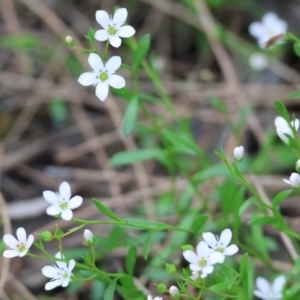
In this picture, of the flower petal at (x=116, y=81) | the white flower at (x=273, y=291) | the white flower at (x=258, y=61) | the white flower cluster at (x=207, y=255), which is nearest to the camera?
the white flower cluster at (x=207, y=255)

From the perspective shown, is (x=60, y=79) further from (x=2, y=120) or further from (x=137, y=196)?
(x=137, y=196)

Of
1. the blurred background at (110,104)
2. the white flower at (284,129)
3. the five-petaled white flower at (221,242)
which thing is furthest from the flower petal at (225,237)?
the blurred background at (110,104)

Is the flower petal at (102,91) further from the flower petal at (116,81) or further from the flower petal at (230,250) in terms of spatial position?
the flower petal at (230,250)

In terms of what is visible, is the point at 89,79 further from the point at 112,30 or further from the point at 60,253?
the point at 60,253

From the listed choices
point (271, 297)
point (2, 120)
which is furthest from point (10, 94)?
point (271, 297)

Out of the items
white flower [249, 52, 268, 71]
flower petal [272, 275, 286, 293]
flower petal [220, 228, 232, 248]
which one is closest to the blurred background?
white flower [249, 52, 268, 71]

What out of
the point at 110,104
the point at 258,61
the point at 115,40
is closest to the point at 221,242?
the point at 115,40
